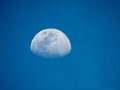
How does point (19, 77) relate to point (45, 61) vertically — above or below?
below

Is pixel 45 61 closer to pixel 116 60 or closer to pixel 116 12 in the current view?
pixel 116 60

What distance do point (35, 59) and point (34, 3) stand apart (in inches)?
35.5

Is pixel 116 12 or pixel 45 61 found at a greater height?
pixel 116 12

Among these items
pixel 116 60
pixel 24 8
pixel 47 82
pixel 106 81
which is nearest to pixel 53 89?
pixel 47 82

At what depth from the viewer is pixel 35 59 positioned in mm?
4086

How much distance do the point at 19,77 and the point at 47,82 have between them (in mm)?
455

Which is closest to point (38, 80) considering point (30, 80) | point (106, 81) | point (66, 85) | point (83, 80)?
point (30, 80)

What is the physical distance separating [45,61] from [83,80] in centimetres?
68

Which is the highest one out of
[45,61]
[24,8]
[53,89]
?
[24,8]

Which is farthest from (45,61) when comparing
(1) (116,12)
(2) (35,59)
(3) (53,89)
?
(1) (116,12)

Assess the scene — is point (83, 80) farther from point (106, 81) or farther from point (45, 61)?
point (45, 61)

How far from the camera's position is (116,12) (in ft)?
13.0

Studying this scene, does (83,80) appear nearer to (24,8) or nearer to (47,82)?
(47,82)

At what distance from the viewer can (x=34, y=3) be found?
4.01 m
